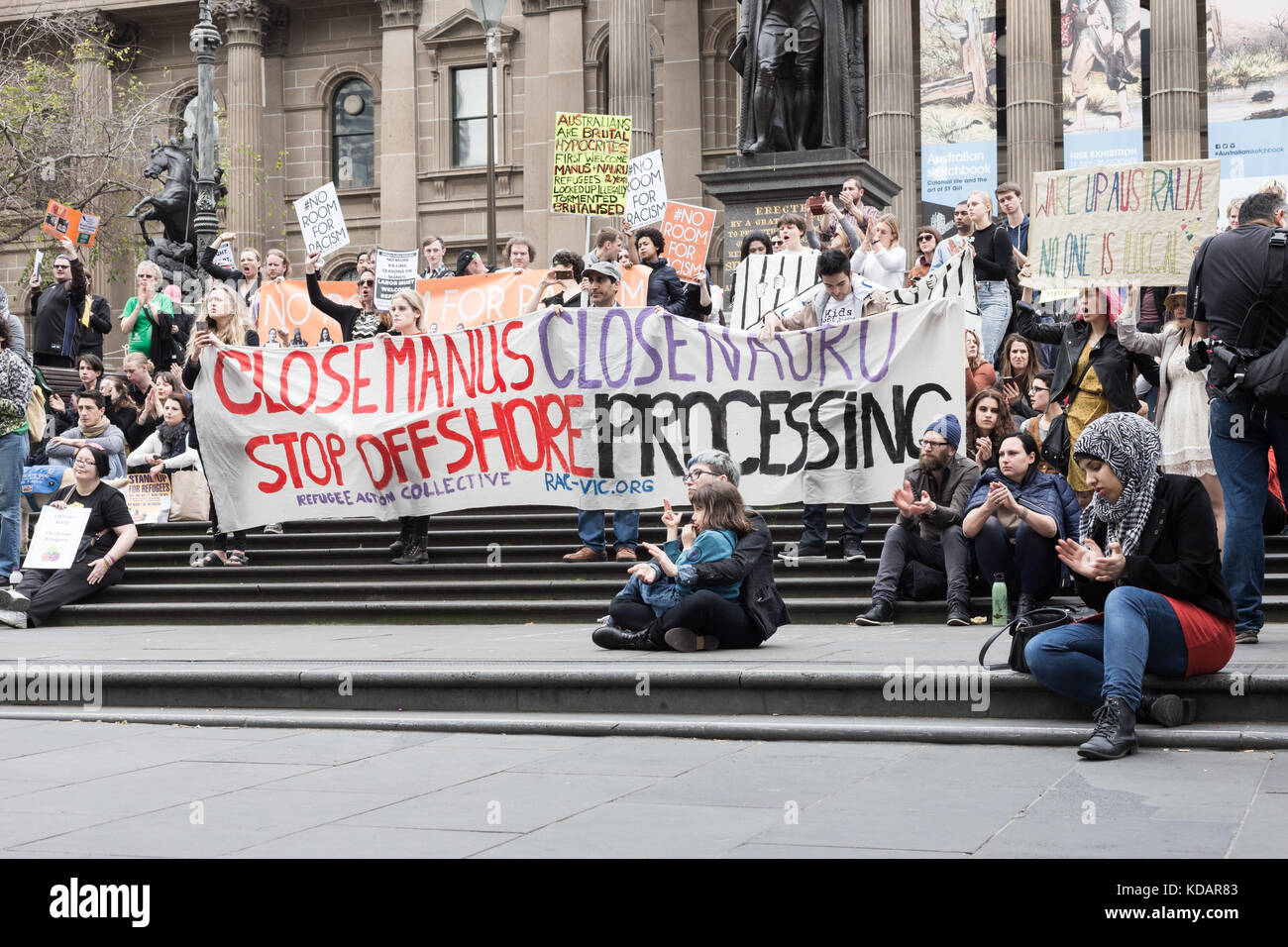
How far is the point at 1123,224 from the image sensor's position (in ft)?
36.5

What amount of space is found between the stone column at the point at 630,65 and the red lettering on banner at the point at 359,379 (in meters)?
27.0

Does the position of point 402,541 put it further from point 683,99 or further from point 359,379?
point 683,99

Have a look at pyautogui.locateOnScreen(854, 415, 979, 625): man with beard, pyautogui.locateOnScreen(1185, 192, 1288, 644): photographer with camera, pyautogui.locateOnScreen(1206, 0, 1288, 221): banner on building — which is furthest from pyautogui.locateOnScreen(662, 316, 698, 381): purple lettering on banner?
pyautogui.locateOnScreen(1206, 0, 1288, 221): banner on building

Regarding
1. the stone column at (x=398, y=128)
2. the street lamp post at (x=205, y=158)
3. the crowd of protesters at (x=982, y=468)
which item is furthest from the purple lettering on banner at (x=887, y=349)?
the stone column at (x=398, y=128)

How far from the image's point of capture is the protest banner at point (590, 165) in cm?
1886

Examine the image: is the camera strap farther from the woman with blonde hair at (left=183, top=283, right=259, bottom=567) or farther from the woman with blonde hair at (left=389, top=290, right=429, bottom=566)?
the woman with blonde hair at (left=183, top=283, right=259, bottom=567)

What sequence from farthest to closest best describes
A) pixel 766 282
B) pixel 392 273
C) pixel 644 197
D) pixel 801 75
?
pixel 644 197
pixel 392 273
pixel 801 75
pixel 766 282

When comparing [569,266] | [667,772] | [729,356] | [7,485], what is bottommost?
[667,772]

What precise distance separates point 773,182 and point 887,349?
638 centimetres

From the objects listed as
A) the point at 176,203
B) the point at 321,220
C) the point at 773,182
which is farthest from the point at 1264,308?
the point at 176,203

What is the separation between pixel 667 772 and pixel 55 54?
4003cm

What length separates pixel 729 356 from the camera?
1237 cm
